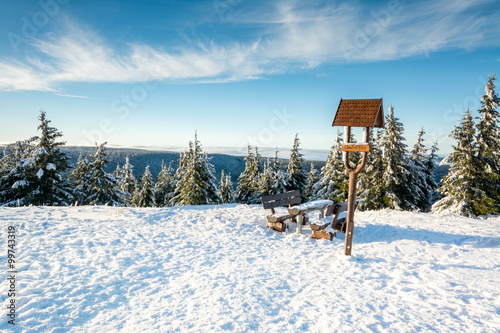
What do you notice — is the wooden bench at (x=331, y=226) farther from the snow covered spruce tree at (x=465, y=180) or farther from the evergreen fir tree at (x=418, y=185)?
the evergreen fir tree at (x=418, y=185)

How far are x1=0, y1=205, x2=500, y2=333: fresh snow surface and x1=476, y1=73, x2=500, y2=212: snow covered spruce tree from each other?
8.58 m

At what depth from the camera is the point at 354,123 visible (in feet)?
24.6

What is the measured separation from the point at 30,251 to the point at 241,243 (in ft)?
20.3

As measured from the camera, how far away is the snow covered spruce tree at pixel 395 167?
2080 cm

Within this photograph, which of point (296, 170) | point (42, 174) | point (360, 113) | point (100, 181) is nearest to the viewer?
point (360, 113)

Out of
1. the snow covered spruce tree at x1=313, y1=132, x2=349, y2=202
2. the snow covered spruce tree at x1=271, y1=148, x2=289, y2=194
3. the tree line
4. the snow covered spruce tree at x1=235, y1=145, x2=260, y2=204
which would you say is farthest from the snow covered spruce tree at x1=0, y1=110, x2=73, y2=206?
the snow covered spruce tree at x1=313, y1=132, x2=349, y2=202

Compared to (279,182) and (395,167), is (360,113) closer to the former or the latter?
(395,167)

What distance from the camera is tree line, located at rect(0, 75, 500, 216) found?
1630cm

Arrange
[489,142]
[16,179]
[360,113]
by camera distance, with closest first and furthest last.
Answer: [360,113], [489,142], [16,179]

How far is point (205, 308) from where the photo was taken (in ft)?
15.3

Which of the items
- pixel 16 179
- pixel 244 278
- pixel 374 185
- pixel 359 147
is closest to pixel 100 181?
pixel 16 179

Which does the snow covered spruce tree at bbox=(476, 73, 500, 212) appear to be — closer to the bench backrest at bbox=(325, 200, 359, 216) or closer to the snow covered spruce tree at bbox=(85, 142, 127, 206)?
the bench backrest at bbox=(325, 200, 359, 216)

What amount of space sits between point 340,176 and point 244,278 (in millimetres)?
22353

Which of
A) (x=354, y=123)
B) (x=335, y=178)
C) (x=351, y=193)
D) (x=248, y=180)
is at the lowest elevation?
(x=248, y=180)
